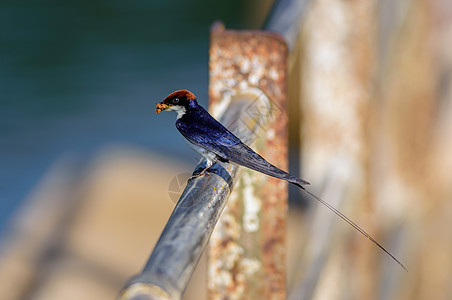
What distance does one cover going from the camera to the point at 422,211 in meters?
2.52

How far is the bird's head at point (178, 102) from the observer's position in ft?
3.95

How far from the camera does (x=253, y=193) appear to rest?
1.25m

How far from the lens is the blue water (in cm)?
564

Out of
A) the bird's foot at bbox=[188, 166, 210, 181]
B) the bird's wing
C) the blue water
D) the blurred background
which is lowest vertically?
the bird's foot at bbox=[188, 166, 210, 181]

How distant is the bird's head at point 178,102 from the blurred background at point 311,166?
0.18 m

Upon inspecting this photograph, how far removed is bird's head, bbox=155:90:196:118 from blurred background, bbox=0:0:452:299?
181mm

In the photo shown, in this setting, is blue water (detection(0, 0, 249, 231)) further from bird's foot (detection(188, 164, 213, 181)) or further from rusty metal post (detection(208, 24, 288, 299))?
bird's foot (detection(188, 164, 213, 181))

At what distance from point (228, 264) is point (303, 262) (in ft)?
1.00

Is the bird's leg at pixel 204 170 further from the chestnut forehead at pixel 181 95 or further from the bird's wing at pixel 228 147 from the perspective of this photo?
the chestnut forehead at pixel 181 95

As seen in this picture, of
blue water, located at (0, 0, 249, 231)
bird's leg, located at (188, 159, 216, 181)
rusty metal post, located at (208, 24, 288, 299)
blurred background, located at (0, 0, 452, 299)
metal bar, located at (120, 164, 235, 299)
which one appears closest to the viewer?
metal bar, located at (120, 164, 235, 299)

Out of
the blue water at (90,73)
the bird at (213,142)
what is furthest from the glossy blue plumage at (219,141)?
the blue water at (90,73)

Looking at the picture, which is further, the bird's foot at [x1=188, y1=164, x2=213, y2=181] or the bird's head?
the bird's head

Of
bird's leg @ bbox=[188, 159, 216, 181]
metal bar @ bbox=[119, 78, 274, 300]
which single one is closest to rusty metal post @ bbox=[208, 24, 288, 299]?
bird's leg @ bbox=[188, 159, 216, 181]

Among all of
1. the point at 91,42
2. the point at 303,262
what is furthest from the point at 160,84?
the point at 303,262
